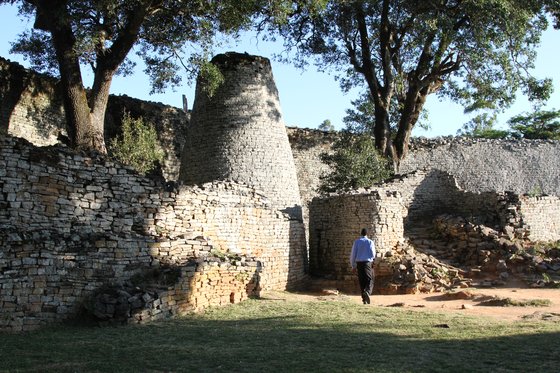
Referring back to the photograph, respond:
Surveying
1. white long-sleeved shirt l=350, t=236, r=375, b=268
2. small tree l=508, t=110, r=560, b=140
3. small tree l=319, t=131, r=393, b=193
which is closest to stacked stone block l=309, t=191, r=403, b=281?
white long-sleeved shirt l=350, t=236, r=375, b=268

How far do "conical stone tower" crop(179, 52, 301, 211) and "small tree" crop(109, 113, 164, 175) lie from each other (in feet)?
5.58

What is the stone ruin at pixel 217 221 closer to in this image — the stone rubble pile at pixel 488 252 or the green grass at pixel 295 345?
the stone rubble pile at pixel 488 252

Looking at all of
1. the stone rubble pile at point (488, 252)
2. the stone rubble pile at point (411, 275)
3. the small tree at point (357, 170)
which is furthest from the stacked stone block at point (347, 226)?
the small tree at point (357, 170)

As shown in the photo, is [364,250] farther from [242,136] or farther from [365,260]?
[242,136]

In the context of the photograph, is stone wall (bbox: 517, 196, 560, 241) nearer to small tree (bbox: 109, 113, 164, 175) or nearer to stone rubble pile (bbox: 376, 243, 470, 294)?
stone rubble pile (bbox: 376, 243, 470, 294)

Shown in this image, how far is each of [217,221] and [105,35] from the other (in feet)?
15.3

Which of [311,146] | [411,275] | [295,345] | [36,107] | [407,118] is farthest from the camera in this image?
[311,146]

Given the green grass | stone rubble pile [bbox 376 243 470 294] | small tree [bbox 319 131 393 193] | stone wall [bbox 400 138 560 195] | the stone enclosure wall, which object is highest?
stone wall [bbox 400 138 560 195]

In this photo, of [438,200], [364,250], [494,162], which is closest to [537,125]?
[494,162]

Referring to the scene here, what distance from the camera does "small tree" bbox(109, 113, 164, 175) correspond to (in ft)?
47.0

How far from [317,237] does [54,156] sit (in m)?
6.54

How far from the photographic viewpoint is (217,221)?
1022 centimetres

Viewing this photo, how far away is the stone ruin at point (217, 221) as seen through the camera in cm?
713

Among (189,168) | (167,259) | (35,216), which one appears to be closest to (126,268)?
(167,259)
